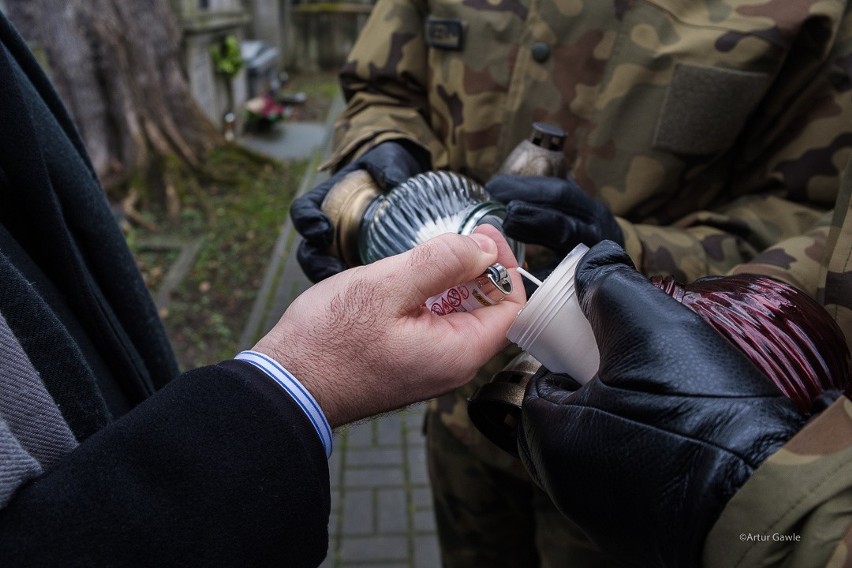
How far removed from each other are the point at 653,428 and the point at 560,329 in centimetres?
26

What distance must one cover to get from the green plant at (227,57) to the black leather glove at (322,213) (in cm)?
751

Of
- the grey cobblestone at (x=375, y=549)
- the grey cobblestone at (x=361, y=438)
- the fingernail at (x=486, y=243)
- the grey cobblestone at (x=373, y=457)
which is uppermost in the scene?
the fingernail at (x=486, y=243)

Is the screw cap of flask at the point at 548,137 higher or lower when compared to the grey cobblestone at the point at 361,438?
higher

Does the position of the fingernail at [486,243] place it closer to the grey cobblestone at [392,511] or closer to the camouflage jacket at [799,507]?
the camouflage jacket at [799,507]

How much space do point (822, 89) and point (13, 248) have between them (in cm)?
185

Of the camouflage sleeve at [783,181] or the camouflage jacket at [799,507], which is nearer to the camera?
the camouflage jacket at [799,507]

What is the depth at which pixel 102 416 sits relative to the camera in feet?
3.27

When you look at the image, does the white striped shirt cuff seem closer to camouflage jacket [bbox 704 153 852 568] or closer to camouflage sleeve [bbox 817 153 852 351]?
camouflage jacket [bbox 704 153 852 568]

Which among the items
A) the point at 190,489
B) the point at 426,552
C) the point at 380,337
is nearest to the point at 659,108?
the point at 380,337

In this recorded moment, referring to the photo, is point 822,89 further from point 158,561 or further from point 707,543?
point 158,561

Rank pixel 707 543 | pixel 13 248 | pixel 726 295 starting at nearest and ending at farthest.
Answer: pixel 707 543 < pixel 726 295 < pixel 13 248

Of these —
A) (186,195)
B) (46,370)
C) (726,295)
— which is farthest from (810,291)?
(186,195)

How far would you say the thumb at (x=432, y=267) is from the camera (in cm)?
100

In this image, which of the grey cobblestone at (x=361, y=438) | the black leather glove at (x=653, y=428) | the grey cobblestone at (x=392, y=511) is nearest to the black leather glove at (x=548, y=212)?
the black leather glove at (x=653, y=428)
